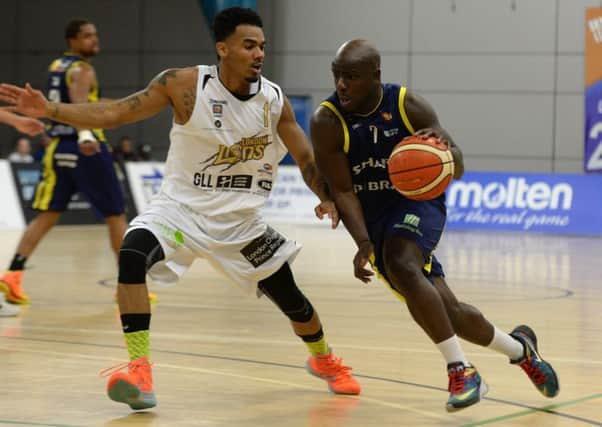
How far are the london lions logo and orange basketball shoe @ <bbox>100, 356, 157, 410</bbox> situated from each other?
38.5 inches

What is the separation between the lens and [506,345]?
16.4 ft

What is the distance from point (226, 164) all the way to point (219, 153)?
0.06 metres

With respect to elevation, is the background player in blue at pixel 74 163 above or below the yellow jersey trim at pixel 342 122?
below

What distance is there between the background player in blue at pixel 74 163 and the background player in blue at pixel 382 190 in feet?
11.9

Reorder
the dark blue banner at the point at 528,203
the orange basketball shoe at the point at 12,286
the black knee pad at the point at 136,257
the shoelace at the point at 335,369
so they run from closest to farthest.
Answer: the black knee pad at the point at 136,257 < the shoelace at the point at 335,369 < the orange basketball shoe at the point at 12,286 < the dark blue banner at the point at 528,203

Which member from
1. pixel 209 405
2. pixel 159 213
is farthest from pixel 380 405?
pixel 159 213

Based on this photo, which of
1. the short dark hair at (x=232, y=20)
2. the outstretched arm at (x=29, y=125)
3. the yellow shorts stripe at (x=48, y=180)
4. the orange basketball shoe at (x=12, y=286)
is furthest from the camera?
the yellow shorts stripe at (x=48, y=180)

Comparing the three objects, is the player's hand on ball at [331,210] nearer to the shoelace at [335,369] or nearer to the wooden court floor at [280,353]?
the shoelace at [335,369]

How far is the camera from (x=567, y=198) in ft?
54.3

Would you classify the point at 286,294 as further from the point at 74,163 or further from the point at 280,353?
the point at 74,163

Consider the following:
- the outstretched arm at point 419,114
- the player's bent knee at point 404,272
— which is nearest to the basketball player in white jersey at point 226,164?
the player's bent knee at point 404,272

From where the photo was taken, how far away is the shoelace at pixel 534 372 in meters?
4.93

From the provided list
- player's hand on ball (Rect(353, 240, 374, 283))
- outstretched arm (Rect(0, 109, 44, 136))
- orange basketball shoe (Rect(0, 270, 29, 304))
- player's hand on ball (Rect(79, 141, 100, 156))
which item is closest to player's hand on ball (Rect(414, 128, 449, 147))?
player's hand on ball (Rect(353, 240, 374, 283))

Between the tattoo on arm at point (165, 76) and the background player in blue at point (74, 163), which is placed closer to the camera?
the tattoo on arm at point (165, 76)
